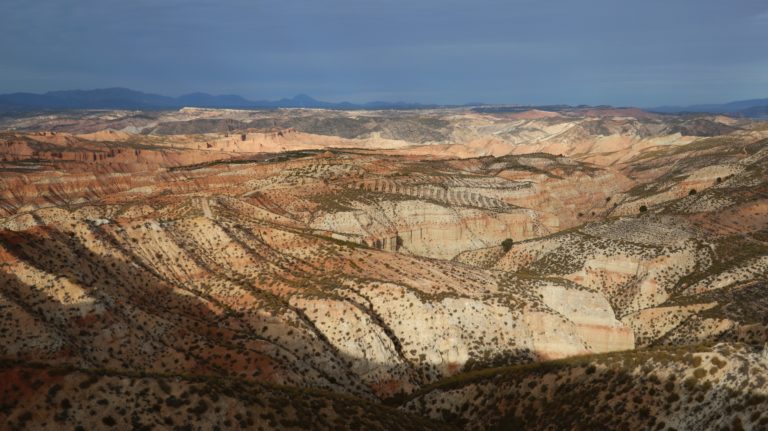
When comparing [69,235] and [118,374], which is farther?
[69,235]

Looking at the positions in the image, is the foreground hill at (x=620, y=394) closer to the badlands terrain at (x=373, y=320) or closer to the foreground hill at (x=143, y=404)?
the badlands terrain at (x=373, y=320)

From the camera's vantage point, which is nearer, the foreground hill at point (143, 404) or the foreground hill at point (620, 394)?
the foreground hill at point (143, 404)

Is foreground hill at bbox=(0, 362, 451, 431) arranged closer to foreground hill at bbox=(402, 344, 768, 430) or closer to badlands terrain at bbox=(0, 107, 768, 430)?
badlands terrain at bbox=(0, 107, 768, 430)

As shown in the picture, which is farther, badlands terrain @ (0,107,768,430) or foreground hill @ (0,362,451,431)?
badlands terrain @ (0,107,768,430)

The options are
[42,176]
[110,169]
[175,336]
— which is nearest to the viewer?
[175,336]

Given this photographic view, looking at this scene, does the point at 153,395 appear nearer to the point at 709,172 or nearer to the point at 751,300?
the point at 751,300

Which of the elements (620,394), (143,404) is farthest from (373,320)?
(143,404)

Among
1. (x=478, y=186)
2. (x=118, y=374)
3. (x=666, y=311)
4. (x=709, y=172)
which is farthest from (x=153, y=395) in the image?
(x=709, y=172)

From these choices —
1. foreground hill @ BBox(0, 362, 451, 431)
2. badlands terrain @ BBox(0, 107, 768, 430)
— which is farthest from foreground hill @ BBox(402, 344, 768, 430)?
foreground hill @ BBox(0, 362, 451, 431)

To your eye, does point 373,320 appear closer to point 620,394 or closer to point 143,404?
point 620,394

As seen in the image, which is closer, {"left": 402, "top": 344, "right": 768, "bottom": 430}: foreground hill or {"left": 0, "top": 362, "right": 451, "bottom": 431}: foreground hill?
{"left": 0, "top": 362, "right": 451, "bottom": 431}: foreground hill

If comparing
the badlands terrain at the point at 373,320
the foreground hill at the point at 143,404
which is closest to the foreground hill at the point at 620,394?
the badlands terrain at the point at 373,320
